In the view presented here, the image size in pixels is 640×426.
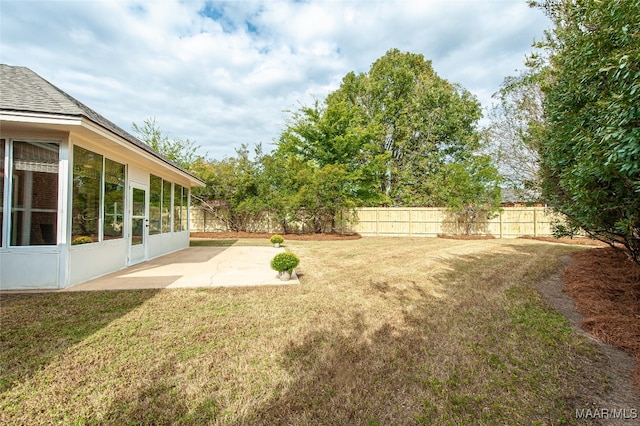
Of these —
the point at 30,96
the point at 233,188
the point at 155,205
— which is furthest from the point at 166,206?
the point at 233,188

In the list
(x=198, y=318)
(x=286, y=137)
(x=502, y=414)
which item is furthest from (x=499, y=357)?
(x=286, y=137)

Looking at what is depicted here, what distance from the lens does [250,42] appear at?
9.98 metres

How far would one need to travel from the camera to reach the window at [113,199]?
18.9ft

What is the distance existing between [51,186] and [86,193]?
1.87 feet

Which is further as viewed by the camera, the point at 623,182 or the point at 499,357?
the point at 623,182

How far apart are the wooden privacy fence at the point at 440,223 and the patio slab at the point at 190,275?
954 cm

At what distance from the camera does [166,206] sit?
29.3 feet

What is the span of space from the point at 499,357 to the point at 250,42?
11.6m

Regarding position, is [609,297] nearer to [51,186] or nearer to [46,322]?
[46,322]

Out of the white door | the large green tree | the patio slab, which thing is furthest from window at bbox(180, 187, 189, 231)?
the large green tree

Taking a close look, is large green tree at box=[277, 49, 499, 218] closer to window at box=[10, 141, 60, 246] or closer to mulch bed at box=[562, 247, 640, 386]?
mulch bed at box=[562, 247, 640, 386]

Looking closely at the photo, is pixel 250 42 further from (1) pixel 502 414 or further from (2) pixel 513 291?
(1) pixel 502 414

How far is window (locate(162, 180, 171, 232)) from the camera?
28.5 ft

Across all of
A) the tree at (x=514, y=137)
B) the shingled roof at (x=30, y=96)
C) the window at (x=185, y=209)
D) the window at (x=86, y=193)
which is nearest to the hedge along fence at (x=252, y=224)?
the window at (x=185, y=209)
